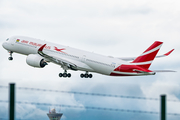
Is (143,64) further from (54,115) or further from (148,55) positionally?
(54,115)

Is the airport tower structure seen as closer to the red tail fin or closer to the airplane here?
the airplane

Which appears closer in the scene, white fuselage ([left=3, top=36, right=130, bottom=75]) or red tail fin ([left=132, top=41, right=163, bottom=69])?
red tail fin ([left=132, top=41, right=163, bottom=69])

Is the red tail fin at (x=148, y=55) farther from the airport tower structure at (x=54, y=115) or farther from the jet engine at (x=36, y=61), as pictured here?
the airport tower structure at (x=54, y=115)

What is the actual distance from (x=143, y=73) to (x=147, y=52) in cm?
289

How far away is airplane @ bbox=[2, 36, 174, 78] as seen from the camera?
47875mm

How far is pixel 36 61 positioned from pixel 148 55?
55.6ft

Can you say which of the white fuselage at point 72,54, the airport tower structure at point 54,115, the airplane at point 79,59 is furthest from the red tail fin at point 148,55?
the airport tower structure at point 54,115

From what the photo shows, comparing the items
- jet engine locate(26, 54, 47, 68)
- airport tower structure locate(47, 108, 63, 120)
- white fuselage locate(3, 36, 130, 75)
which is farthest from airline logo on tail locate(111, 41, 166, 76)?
airport tower structure locate(47, 108, 63, 120)

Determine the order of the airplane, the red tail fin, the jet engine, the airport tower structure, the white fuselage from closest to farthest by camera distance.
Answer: the red tail fin → the airplane → the white fuselage → the jet engine → the airport tower structure

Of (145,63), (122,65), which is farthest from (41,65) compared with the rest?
(145,63)

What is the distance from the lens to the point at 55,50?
2130 inches

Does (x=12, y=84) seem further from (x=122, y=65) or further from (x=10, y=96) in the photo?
(x=122, y=65)

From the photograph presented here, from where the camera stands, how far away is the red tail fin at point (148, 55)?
47.3 meters

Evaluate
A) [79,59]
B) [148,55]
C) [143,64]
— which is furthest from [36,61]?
[148,55]
